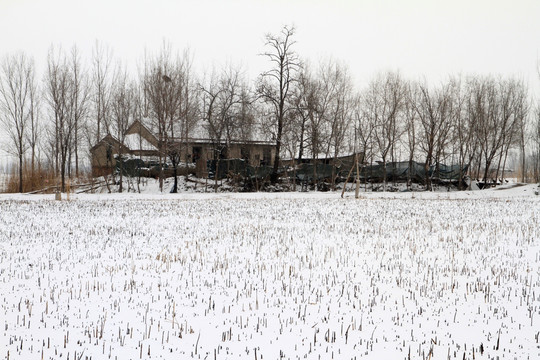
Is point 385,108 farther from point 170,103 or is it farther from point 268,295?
point 268,295

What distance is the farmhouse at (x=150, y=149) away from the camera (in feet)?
123

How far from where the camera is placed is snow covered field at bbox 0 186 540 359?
12.7 feet

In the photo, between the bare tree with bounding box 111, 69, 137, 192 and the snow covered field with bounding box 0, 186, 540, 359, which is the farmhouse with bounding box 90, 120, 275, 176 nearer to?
the bare tree with bounding box 111, 69, 137, 192

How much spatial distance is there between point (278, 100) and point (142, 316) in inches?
1391

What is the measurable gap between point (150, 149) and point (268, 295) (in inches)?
1569

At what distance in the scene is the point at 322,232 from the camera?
11516 millimetres

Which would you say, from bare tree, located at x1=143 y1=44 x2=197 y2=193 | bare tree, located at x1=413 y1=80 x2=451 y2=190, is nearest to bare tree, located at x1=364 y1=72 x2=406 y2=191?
bare tree, located at x1=413 y1=80 x2=451 y2=190

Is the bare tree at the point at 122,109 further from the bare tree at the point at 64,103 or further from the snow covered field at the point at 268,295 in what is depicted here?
the snow covered field at the point at 268,295

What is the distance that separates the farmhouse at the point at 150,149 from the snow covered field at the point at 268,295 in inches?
1036

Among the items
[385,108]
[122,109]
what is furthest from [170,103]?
[385,108]

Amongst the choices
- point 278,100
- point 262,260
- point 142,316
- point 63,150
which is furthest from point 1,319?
point 278,100

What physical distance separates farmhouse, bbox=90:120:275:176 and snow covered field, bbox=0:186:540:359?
2630cm

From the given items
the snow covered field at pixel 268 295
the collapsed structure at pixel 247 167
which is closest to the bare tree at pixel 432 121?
the collapsed structure at pixel 247 167

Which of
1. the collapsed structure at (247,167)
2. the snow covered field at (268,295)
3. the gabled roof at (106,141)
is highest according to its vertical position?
the gabled roof at (106,141)
